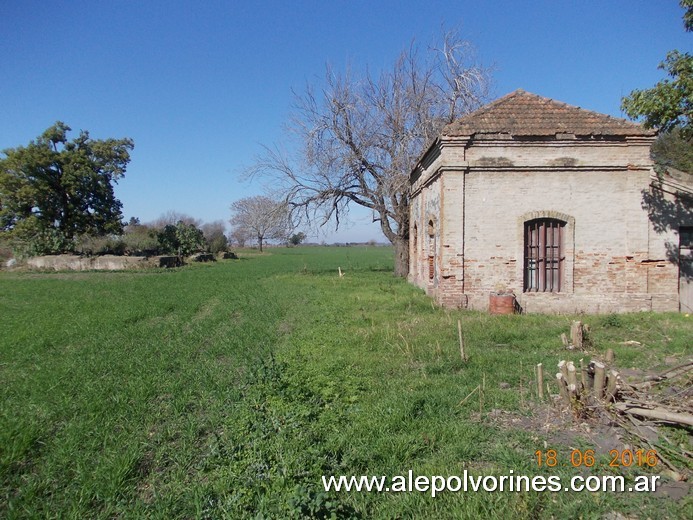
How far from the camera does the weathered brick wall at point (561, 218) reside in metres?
12.1

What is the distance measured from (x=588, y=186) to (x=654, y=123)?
2.28m

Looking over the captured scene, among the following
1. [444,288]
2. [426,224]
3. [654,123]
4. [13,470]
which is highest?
[654,123]

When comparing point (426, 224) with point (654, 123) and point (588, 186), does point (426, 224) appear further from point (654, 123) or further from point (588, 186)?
point (654, 123)

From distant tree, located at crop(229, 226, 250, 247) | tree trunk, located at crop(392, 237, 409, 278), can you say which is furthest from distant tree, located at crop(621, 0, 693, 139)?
distant tree, located at crop(229, 226, 250, 247)

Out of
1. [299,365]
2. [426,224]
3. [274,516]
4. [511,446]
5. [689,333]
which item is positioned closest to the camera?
[274,516]

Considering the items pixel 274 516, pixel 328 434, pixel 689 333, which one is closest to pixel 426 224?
pixel 689 333

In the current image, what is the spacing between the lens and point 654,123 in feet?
33.6

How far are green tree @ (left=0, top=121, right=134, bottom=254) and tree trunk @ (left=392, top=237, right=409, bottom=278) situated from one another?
964 inches

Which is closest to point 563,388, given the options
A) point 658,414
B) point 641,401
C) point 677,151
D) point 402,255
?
point 641,401

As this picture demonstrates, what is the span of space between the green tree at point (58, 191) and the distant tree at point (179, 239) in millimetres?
4833

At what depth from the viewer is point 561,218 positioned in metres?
12.2

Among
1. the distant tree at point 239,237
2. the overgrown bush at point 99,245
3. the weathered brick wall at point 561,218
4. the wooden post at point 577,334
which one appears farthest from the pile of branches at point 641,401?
the distant tree at point 239,237

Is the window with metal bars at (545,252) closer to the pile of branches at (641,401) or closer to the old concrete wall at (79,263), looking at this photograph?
the pile of branches at (641,401)

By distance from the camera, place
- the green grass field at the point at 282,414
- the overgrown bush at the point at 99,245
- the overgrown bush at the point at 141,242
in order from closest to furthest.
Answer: the green grass field at the point at 282,414 < the overgrown bush at the point at 99,245 < the overgrown bush at the point at 141,242
